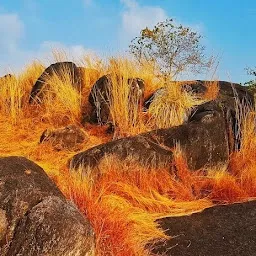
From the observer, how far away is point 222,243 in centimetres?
578

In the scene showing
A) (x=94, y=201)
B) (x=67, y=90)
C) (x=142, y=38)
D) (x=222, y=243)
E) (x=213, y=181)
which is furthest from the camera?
(x=142, y=38)

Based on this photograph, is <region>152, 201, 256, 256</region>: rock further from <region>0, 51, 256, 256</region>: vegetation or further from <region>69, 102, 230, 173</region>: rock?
<region>69, 102, 230, 173</region>: rock

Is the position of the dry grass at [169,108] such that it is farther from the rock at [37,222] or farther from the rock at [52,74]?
the rock at [37,222]

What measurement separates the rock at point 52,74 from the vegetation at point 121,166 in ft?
0.58

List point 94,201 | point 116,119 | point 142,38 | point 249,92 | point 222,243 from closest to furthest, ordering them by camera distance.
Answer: point 222,243 < point 94,201 < point 116,119 < point 249,92 < point 142,38

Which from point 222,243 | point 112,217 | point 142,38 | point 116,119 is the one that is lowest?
point 222,243

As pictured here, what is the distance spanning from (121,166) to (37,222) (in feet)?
11.1

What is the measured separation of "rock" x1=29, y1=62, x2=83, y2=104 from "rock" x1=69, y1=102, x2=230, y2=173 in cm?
321

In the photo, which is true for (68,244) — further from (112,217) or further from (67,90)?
(67,90)


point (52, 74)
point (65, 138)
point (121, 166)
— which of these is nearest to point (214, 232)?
point (121, 166)

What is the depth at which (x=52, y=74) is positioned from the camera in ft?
37.4

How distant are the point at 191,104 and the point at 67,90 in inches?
104

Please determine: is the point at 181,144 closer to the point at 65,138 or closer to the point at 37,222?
the point at 65,138

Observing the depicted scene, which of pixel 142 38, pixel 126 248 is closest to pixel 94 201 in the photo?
pixel 126 248
